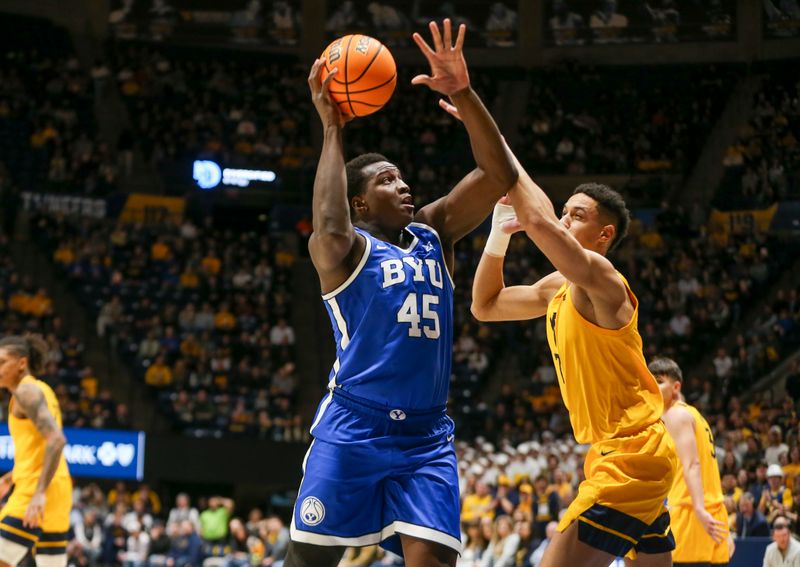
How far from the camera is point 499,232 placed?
548cm

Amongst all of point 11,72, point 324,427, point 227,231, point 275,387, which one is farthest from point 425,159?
point 324,427

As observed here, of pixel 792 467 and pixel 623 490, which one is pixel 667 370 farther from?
pixel 792 467

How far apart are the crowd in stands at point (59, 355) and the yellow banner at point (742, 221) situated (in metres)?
11.2

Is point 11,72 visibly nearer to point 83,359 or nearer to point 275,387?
point 83,359

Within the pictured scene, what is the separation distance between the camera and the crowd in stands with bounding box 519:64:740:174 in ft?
79.2

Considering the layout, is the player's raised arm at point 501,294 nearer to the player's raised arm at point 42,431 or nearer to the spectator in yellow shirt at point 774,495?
the player's raised arm at point 42,431

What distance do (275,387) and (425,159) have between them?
24.0 ft

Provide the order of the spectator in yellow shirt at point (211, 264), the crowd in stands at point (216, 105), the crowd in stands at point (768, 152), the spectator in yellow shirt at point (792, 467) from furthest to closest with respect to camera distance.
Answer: the crowd in stands at point (216, 105)
the spectator in yellow shirt at point (211, 264)
the crowd in stands at point (768, 152)
the spectator in yellow shirt at point (792, 467)

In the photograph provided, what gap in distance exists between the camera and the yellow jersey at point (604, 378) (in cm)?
498

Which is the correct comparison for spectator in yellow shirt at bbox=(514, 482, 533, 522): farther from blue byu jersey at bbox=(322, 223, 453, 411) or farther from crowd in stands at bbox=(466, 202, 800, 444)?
blue byu jersey at bbox=(322, 223, 453, 411)

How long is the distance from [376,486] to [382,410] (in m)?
0.30

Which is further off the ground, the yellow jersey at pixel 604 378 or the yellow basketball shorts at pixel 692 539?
the yellow jersey at pixel 604 378

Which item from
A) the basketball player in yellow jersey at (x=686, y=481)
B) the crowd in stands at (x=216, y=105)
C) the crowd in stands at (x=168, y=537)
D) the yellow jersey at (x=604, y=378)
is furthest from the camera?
the crowd in stands at (x=216, y=105)

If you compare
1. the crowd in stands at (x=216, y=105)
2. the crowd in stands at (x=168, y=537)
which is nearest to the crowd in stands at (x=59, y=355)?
the crowd in stands at (x=168, y=537)
